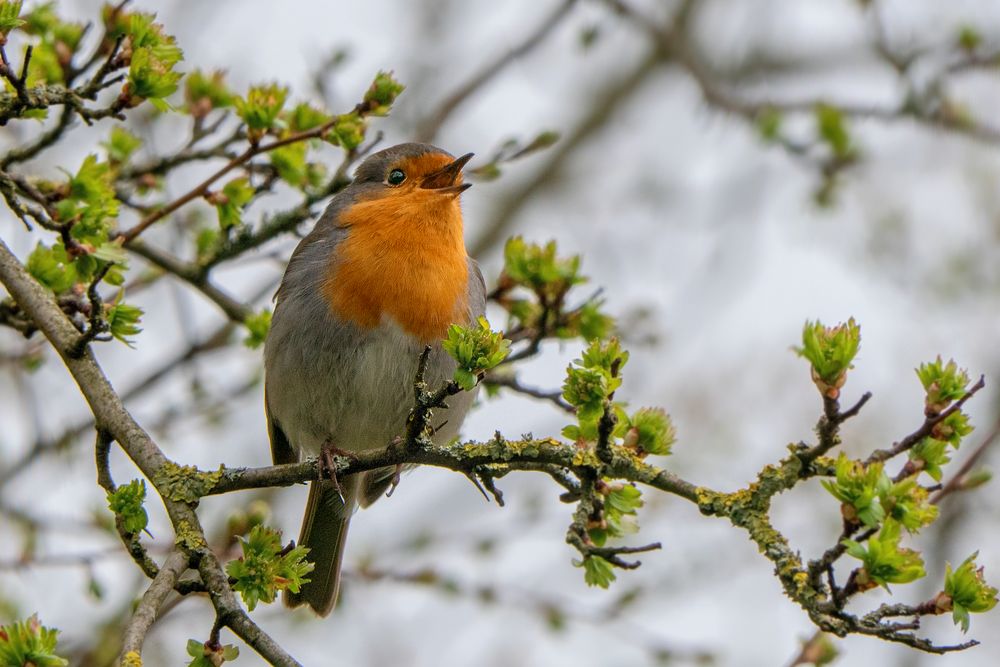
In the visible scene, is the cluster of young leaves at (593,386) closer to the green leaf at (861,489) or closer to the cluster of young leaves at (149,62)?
the green leaf at (861,489)

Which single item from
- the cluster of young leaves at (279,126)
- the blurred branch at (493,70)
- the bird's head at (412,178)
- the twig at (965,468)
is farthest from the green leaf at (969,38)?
the cluster of young leaves at (279,126)

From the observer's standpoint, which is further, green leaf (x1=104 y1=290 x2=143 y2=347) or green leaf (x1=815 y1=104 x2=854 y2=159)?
green leaf (x1=815 y1=104 x2=854 y2=159)

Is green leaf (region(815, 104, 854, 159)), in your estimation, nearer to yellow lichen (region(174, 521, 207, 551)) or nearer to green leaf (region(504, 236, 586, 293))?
green leaf (region(504, 236, 586, 293))

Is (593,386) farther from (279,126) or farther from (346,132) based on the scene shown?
(279,126)

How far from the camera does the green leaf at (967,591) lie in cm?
323

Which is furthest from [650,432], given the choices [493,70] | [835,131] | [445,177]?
[835,131]

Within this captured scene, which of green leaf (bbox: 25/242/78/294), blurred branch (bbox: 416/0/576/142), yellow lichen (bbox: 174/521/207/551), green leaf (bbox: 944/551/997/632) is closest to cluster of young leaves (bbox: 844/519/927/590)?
green leaf (bbox: 944/551/997/632)

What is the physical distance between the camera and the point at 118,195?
523 cm

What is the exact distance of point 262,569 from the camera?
3494 millimetres

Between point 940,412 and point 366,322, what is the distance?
2.57 meters

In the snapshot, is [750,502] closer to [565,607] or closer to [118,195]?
[118,195]

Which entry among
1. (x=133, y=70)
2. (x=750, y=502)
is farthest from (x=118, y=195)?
(x=750, y=502)

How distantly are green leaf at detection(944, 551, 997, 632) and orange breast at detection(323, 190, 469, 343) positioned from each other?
256 centimetres

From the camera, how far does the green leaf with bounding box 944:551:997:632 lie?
10.6 feet
